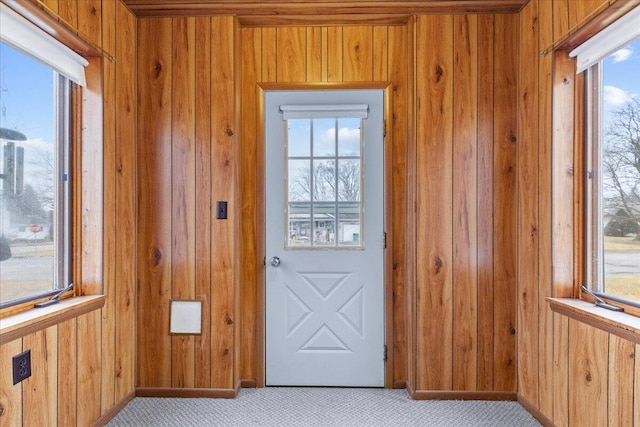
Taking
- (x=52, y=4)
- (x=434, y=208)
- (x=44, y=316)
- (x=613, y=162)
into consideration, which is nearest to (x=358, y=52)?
(x=434, y=208)

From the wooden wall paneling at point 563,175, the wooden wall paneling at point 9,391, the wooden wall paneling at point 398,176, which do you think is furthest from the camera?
the wooden wall paneling at point 398,176

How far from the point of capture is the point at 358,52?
280cm

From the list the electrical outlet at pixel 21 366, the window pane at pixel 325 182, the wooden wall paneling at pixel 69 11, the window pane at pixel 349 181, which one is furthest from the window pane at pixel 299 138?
the electrical outlet at pixel 21 366

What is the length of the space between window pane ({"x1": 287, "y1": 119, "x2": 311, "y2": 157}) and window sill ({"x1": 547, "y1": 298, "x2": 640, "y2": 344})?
5.44 ft

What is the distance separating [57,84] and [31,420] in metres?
1.55

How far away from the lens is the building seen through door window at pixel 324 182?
2824mm

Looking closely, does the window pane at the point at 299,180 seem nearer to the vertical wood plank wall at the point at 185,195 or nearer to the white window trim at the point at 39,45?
the vertical wood plank wall at the point at 185,195

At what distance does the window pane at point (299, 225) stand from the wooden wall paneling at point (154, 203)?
0.76 m

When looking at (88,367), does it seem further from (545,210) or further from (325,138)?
(545,210)

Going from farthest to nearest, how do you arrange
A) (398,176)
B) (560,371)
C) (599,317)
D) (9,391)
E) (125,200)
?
(398,176)
(125,200)
(560,371)
(599,317)
(9,391)

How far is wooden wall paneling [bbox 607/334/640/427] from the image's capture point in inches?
67.0

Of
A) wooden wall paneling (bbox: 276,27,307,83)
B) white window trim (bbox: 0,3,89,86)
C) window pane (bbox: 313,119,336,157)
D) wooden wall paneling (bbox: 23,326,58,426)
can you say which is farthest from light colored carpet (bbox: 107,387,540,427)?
wooden wall paneling (bbox: 276,27,307,83)

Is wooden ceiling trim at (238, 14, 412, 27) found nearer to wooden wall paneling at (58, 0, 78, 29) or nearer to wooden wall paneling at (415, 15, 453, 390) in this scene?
wooden wall paneling at (415, 15, 453, 390)

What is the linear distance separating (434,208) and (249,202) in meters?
1.17
